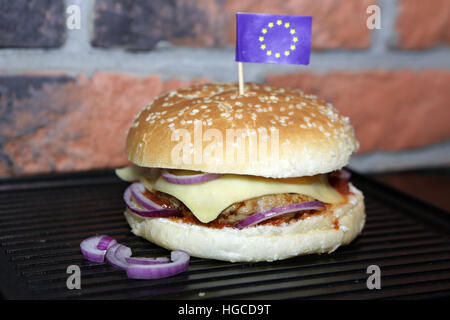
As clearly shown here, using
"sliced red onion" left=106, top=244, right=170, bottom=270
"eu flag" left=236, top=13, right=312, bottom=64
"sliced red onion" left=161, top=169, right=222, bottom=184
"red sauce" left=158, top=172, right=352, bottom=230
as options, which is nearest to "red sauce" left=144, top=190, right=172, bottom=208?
"red sauce" left=158, top=172, right=352, bottom=230

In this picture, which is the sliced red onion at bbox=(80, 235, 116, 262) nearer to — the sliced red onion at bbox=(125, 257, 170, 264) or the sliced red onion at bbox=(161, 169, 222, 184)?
the sliced red onion at bbox=(125, 257, 170, 264)

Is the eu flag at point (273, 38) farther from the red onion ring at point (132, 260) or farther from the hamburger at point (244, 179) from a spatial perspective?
the red onion ring at point (132, 260)

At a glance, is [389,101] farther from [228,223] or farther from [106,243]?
[106,243]

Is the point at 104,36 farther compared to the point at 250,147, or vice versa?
the point at 104,36

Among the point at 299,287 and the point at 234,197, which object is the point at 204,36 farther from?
the point at 299,287

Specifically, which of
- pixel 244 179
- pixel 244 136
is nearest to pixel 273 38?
pixel 244 136

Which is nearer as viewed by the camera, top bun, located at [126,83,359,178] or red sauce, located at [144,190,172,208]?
top bun, located at [126,83,359,178]

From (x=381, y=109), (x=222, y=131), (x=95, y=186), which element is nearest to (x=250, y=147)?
(x=222, y=131)
